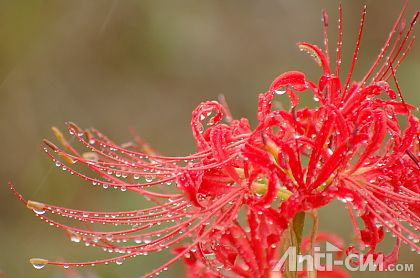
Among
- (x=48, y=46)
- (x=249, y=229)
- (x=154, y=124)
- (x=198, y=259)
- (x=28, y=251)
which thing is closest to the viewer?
(x=249, y=229)

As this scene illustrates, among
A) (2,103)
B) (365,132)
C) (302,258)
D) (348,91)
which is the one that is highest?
(2,103)

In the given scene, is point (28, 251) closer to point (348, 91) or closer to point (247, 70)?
point (247, 70)

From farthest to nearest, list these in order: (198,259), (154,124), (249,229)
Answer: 1. (154,124)
2. (198,259)
3. (249,229)

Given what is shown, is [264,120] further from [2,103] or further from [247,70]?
[247,70]

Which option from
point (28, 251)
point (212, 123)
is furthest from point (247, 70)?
point (212, 123)

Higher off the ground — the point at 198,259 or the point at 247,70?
the point at 247,70

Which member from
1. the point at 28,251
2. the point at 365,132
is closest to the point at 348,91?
the point at 365,132

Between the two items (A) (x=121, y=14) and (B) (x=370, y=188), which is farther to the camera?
(A) (x=121, y=14)
